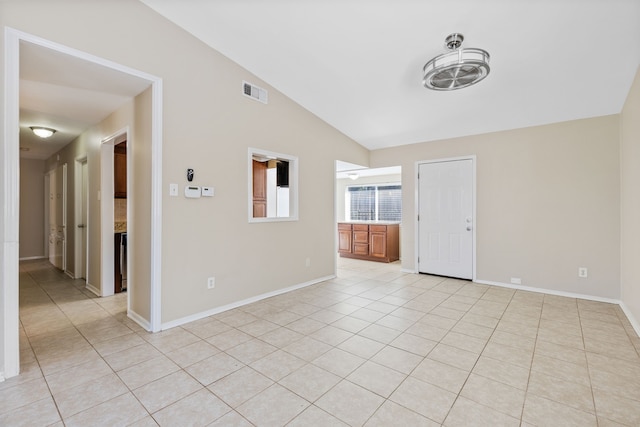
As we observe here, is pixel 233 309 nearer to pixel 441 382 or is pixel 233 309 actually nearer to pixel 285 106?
pixel 441 382

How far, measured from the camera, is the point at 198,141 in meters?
3.20

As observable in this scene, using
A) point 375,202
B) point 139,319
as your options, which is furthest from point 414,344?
point 375,202

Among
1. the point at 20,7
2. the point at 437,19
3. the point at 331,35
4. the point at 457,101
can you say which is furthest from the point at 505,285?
the point at 20,7

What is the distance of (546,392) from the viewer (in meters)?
1.93

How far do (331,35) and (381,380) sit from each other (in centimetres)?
313

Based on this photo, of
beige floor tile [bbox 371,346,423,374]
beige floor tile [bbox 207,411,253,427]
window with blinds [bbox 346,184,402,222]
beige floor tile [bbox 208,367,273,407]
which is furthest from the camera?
window with blinds [bbox 346,184,402,222]

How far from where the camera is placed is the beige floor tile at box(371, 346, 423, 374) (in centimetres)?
223

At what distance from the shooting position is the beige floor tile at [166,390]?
183 centimetres

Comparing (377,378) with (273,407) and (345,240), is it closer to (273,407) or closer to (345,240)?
(273,407)

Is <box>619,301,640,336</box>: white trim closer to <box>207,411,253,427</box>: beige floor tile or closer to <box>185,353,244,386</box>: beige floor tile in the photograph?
<box>207,411,253,427</box>: beige floor tile

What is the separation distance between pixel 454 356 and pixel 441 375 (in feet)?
1.14

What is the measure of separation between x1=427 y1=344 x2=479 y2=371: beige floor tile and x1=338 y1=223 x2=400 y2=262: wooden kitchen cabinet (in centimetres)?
407

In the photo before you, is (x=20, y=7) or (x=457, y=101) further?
(x=457, y=101)

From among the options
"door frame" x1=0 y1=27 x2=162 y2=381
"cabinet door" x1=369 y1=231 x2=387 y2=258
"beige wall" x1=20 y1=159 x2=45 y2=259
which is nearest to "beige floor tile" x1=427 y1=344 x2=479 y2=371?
"door frame" x1=0 y1=27 x2=162 y2=381
